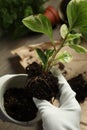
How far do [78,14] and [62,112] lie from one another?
0.61 ft

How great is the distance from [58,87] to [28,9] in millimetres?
386

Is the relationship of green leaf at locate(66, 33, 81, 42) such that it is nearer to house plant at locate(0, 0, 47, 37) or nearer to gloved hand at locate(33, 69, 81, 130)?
gloved hand at locate(33, 69, 81, 130)

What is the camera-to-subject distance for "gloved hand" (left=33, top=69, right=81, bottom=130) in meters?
0.50

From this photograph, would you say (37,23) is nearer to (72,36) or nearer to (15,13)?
(72,36)

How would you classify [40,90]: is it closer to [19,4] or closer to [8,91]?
[8,91]

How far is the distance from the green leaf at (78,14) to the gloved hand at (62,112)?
0.12m

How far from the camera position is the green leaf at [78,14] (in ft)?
1.46

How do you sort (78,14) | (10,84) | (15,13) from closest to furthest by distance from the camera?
(78,14)
(10,84)
(15,13)

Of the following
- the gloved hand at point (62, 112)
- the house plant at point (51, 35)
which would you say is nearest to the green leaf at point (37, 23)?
the house plant at point (51, 35)

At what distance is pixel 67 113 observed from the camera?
51cm

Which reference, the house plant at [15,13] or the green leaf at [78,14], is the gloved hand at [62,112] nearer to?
the green leaf at [78,14]

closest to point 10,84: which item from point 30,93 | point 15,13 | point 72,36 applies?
point 30,93

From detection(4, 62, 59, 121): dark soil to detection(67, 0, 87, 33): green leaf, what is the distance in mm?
107

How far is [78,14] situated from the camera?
45 cm
